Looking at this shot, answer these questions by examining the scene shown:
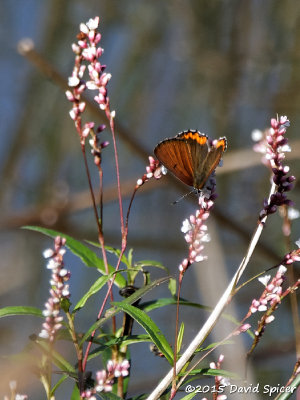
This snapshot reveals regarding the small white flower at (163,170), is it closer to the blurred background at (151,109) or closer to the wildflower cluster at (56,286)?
the wildflower cluster at (56,286)

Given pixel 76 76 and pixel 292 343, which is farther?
pixel 292 343

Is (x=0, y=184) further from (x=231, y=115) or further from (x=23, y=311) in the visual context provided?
(x=23, y=311)

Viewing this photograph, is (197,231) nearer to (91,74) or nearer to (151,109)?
(91,74)

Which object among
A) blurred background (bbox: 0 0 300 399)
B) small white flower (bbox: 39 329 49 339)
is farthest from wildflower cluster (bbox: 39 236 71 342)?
blurred background (bbox: 0 0 300 399)

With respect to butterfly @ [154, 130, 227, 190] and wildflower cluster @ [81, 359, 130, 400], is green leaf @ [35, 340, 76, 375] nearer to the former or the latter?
wildflower cluster @ [81, 359, 130, 400]

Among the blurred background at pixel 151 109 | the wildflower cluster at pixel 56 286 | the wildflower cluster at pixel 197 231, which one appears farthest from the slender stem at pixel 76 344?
the blurred background at pixel 151 109

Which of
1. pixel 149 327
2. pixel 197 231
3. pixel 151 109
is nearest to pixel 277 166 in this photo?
pixel 197 231

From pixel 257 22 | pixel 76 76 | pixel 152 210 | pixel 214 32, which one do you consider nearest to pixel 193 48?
pixel 214 32
